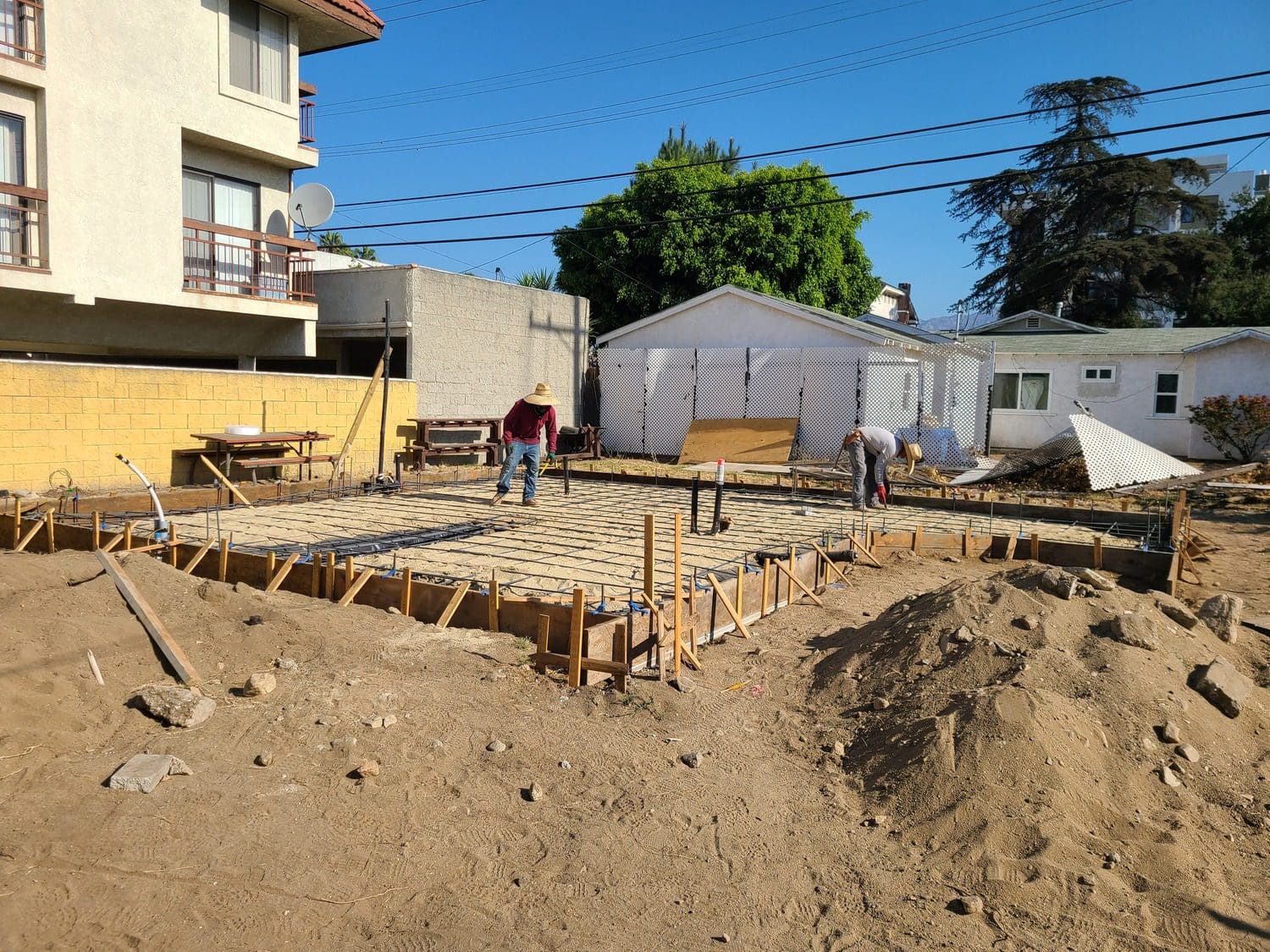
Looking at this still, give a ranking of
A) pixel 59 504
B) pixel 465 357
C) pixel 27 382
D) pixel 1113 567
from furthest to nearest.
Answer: pixel 465 357, pixel 27 382, pixel 59 504, pixel 1113 567

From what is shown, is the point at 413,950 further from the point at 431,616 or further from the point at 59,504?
the point at 59,504

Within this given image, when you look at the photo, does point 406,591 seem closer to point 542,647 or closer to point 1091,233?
point 542,647

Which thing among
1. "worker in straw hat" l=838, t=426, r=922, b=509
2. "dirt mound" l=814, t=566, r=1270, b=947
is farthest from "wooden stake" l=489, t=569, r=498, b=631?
"worker in straw hat" l=838, t=426, r=922, b=509

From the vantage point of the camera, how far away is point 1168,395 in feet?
62.5

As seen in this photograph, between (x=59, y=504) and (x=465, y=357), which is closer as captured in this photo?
(x=59, y=504)

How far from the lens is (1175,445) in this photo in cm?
1897

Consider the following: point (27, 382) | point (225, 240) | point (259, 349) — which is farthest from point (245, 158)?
point (27, 382)

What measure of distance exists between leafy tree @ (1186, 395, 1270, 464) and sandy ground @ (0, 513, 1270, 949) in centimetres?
1406

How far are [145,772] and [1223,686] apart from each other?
4792mm

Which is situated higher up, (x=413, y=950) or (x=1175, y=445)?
(x=1175, y=445)

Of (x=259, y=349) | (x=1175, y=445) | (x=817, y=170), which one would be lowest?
(x=1175, y=445)

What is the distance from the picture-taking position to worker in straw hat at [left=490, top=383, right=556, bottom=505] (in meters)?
10.0

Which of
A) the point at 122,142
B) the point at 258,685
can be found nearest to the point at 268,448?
the point at 122,142

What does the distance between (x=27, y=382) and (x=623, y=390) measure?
11772mm
